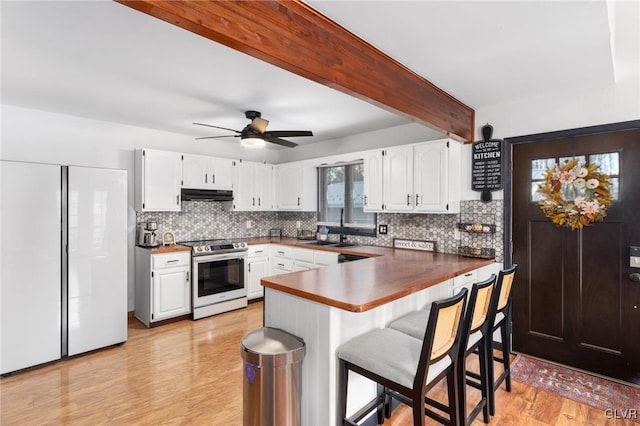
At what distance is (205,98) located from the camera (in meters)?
3.10

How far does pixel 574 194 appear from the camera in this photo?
281 cm

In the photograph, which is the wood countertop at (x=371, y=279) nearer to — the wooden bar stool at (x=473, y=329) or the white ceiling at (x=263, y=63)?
the wooden bar stool at (x=473, y=329)

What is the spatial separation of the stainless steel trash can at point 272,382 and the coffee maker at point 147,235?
9.29 feet

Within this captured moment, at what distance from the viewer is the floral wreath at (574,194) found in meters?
2.69

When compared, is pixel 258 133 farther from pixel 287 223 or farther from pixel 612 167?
pixel 612 167

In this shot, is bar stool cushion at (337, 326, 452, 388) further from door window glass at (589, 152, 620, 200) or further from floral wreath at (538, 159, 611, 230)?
door window glass at (589, 152, 620, 200)

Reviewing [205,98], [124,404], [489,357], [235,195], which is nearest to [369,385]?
[489,357]

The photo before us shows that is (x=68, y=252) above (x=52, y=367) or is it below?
above

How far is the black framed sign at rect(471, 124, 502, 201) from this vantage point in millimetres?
3176

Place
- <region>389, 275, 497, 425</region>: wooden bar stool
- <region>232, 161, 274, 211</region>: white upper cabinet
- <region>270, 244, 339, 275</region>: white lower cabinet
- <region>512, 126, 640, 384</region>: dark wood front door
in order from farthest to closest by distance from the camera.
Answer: <region>232, 161, 274, 211</region>: white upper cabinet < <region>270, 244, 339, 275</region>: white lower cabinet < <region>512, 126, 640, 384</region>: dark wood front door < <region>389, 275, 497, 425</region>: wooden bar stool

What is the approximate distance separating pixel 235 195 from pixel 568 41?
4.14 metres

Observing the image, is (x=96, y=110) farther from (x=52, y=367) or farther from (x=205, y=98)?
(x=52, y=367)

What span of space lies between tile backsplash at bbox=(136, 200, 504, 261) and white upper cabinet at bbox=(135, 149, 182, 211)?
0.97ft

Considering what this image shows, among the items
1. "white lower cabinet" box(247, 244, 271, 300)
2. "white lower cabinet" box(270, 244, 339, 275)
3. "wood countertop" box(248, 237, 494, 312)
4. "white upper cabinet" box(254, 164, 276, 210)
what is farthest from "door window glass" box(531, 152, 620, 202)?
"white upper cabinet" box(254, 164, 276, 210)
